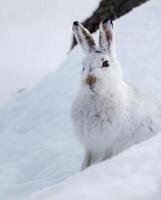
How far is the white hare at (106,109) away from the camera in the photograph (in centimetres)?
578

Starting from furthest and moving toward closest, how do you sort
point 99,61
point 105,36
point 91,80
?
point 105,36 < point 99,61 < point 91,80

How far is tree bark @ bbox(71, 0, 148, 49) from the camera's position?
1493 cm

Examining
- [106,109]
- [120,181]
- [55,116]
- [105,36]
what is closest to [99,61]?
[105,36]

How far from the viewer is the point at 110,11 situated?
15266 millimetres


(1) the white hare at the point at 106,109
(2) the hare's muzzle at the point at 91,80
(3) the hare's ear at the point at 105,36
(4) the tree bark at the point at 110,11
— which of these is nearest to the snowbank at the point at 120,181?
(2) the hare's muzzle at the point at 91,80

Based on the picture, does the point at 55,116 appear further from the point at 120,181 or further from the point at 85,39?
the point at 120,181

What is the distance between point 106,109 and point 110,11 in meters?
9.62

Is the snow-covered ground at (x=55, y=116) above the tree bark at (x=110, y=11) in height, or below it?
above

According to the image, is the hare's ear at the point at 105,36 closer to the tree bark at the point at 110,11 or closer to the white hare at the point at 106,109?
the white hare at the point at 106,109

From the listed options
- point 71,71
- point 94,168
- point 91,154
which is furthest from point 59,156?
point 94,168

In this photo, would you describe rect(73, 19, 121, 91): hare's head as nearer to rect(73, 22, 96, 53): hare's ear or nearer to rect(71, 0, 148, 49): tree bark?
rect(73, 22, 96, 53): hare's ear

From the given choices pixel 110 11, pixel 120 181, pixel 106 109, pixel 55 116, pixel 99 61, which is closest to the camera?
pixel 120 181

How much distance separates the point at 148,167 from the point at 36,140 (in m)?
5.00

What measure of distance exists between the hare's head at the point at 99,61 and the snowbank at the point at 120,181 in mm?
2279
